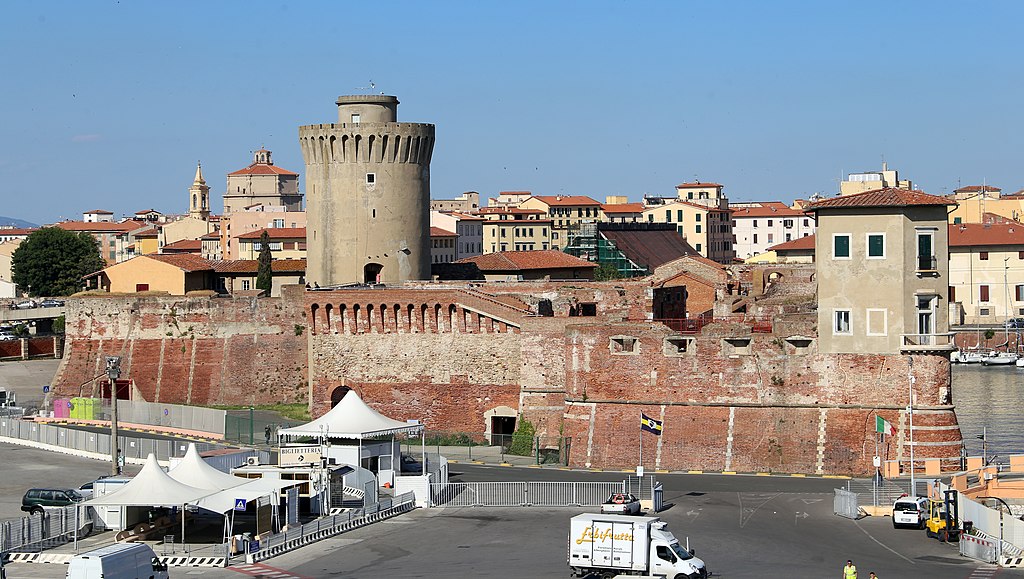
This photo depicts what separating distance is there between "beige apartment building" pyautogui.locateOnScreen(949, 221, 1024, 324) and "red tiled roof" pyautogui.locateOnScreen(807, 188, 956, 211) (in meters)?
83.5

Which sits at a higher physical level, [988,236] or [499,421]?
[988,236]

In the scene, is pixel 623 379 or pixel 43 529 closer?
pixel 43 529

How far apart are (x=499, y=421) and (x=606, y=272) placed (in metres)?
49.9

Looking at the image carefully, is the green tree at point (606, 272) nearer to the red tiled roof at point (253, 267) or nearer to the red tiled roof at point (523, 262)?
the red tiled roof at point (523, 262)

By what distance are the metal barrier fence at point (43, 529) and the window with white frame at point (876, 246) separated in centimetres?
2721

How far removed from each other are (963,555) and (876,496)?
704 cm

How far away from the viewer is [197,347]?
83625 mm

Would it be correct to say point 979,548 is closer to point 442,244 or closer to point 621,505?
point 621,505

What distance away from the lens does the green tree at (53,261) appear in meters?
136

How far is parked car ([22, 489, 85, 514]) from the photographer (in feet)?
172

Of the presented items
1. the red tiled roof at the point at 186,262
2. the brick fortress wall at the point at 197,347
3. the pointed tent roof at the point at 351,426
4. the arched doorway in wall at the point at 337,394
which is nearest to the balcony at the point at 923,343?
the pointed tent roof at the point at 351,426

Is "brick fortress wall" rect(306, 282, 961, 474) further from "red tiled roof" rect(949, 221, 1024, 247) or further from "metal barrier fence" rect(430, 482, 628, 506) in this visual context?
"red tiled roof" rect(949, 221, 1024, 247)

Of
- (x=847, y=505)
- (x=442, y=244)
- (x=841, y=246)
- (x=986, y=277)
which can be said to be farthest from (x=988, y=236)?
(x=847, y=505)

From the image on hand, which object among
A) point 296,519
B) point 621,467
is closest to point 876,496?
point 621,467
